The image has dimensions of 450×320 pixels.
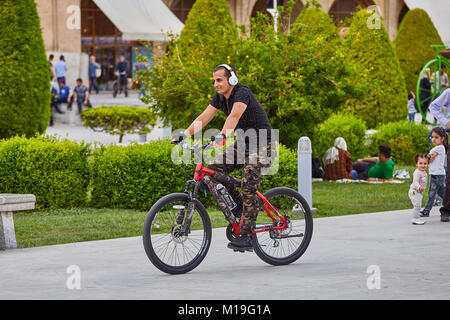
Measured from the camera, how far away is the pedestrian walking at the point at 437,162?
10.4 metres

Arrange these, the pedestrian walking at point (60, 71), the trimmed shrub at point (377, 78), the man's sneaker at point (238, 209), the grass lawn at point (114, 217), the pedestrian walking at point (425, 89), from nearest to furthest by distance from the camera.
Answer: the man's sneaker at point (238, 209) < the grass lawn at point (114, 217) < the trimmed shrub at point (377, 78) < the pedestrian walking at point (425, 89) < the pedestrian walking at point (60, 71)

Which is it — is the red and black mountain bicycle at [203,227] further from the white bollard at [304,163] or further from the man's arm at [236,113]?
the white bollard at [304,163]

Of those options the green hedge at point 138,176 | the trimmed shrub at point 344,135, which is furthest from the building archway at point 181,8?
the green hedge at point 138,176

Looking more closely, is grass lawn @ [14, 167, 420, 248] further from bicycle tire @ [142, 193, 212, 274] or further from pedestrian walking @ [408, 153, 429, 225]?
bicycle tire @ [142, 193, 212, 274]

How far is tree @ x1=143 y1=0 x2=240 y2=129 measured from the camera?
1388 centimetres

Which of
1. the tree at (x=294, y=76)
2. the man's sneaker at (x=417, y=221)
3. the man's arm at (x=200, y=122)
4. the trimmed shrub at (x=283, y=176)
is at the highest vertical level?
the tree at (x=294, y=76)

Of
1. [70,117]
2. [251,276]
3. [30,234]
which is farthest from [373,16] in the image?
[251,276]

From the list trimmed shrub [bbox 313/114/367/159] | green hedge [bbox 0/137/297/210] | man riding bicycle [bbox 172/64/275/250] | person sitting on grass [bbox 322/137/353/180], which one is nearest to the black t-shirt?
man riding bicycle [bbox 172/64/275/250]

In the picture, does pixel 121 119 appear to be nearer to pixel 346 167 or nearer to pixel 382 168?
pixel 346 167

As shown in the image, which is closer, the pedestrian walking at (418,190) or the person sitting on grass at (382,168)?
the pedestrian walking at (418,190)

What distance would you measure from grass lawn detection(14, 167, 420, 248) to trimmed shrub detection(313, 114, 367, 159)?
12.0 feet

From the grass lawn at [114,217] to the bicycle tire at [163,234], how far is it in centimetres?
246

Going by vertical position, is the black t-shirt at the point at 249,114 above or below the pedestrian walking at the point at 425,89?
below
